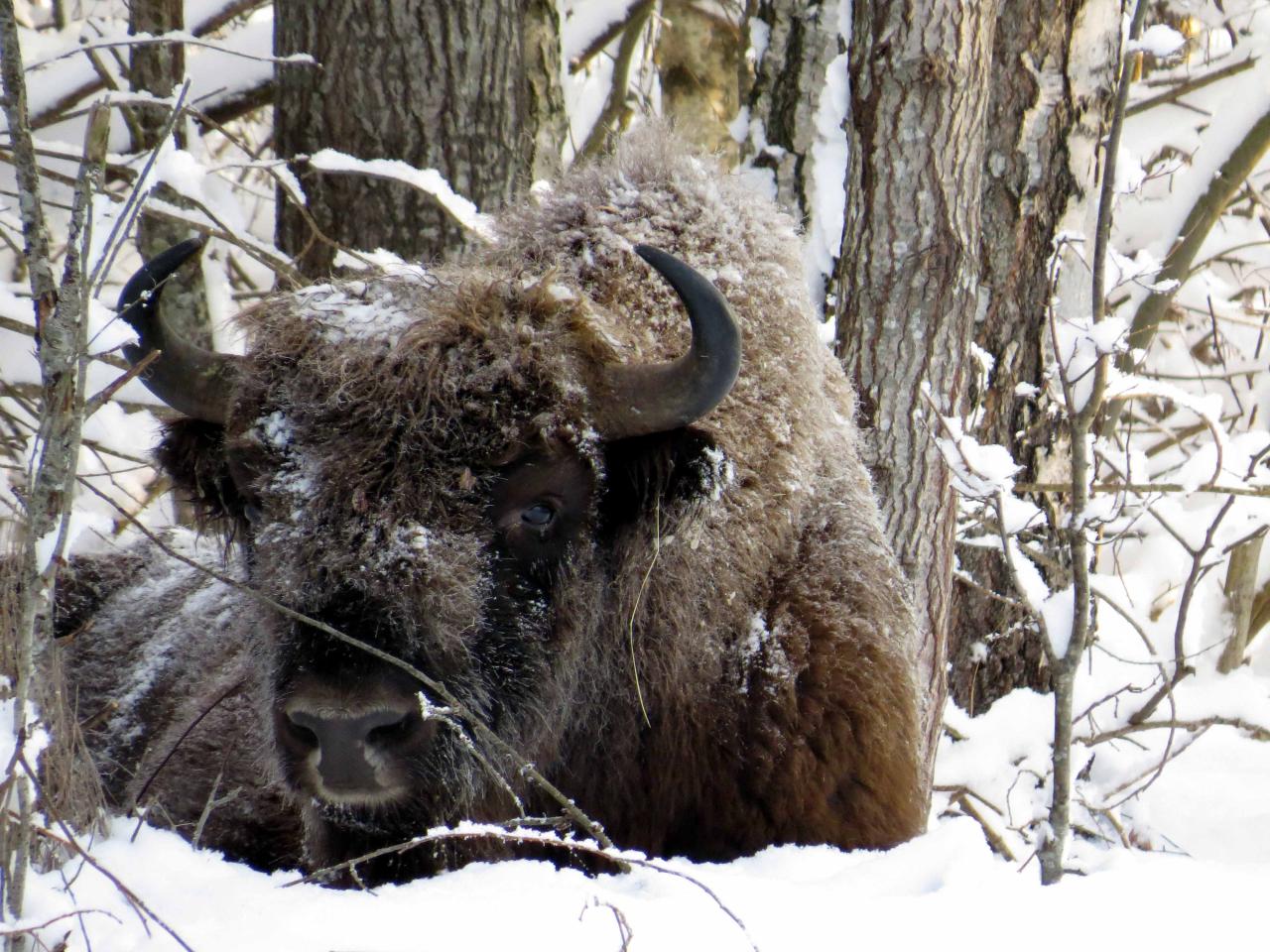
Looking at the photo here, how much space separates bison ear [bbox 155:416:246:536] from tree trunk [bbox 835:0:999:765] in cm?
186

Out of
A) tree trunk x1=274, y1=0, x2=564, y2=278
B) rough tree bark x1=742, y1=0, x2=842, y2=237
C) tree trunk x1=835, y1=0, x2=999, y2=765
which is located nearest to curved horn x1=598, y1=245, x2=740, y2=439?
tree trunk x1=835, y1=0, x2=999, y2=765

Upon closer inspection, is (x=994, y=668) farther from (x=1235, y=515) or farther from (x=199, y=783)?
(x=199, y=783)

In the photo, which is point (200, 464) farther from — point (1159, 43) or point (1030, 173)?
point (1030, 173)

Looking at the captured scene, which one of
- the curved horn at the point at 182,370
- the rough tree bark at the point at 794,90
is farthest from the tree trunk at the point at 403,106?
the curved horn at the point at 182,370

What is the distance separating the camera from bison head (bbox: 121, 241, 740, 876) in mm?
2926

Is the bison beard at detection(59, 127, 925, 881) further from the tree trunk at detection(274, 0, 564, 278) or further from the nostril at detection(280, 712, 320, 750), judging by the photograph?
the tree trunk at detection(274, 0, 564, 278)

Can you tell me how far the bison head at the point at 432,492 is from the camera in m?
2.93

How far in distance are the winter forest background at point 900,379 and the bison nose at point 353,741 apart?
0.28m

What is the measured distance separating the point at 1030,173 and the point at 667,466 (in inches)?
92.2

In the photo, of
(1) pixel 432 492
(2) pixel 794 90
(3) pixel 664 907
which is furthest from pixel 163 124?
(3) pixel 664 907

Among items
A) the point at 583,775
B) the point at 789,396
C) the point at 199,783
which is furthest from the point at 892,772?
the point at 199,783

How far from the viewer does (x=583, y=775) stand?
3.59 metres

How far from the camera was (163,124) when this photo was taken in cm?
536

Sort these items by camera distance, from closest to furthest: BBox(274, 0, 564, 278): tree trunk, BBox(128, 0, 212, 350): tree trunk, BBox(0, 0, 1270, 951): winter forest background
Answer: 1. BBox(0, 0, 1270, 951): winter forest background
2. BBox(274, 0, 564, 278): tree trunk
3. BBox(128, 0, 212, 350): tree trunk
